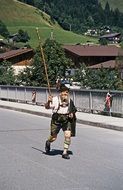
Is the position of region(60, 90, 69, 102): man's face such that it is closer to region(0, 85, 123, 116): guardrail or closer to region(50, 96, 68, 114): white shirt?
region(50, 96, 68, 114): white shirt

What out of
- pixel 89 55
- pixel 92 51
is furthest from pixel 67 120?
pixel 92 51

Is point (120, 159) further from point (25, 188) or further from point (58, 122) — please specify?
point (25, 188)

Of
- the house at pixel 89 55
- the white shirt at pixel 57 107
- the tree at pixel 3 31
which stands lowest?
the white shirt at pixel 57 107

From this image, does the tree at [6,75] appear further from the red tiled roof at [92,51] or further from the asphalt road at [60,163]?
the red tiled roof at [92,51]

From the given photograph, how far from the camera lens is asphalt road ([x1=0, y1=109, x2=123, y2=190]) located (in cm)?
886

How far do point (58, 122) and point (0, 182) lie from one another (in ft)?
10.1

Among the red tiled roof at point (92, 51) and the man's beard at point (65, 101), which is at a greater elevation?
the red tiled roof at point (92, 51)

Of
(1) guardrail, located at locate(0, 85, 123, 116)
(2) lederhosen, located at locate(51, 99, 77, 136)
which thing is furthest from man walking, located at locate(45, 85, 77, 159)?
(1) guardrail, located at locate(0, 85, 123, 116)

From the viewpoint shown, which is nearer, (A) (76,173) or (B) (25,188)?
(B) (25,188)

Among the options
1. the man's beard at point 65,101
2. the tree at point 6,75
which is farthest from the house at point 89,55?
the man's beard at point 65,101

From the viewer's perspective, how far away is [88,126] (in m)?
20.5

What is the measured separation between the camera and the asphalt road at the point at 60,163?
29.1ft

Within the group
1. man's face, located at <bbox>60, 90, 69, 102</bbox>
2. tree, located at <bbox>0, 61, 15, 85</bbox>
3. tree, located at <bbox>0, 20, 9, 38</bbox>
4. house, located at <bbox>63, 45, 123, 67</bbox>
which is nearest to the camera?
man's face, located at <bbox>60, 90, 69, 102</bbox>

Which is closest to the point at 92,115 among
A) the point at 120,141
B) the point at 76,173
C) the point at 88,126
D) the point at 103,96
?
the point at 103,96
